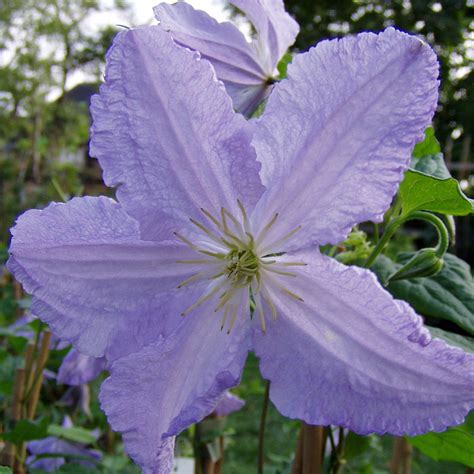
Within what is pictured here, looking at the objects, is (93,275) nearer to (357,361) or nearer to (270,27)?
(357,361)

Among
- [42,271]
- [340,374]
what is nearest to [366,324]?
[340,374]

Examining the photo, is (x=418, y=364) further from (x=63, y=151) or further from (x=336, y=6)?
(x=336, y=6)

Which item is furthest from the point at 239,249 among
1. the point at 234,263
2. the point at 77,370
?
the point at 77,370

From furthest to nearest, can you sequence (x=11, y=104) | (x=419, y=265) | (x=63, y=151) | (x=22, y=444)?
(x=11, y=104)
(x=63, y=151)
(x=22, y=444)
(x=419, y=265)

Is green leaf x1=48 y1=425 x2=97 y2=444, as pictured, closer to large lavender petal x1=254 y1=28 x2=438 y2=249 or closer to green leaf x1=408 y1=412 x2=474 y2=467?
green leaf x1=408 y1=412 x2=474 y2=467

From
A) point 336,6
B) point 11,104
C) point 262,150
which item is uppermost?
point 262,150

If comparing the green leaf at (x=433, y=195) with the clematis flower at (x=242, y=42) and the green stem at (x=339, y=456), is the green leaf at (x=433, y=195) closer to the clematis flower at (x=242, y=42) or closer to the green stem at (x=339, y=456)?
the clematis flower at (x=242, y=42)
